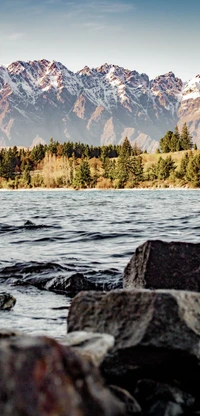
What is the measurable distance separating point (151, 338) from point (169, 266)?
10.5 feet

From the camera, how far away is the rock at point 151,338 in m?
4.45

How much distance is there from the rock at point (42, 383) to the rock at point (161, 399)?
1325 millimetres

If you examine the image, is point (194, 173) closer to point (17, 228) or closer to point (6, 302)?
point (17, 228)

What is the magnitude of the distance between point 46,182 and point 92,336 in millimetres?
191506

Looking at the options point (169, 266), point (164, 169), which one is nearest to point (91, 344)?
point (169, 266)

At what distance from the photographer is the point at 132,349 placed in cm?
443

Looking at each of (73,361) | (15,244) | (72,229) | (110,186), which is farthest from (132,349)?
(110,186)

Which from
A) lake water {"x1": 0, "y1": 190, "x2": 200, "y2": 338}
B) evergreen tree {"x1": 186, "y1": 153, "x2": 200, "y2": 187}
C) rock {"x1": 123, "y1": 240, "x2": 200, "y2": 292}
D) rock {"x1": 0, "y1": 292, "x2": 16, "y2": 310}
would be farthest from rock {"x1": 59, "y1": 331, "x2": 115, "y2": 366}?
evergreen tree {"x1": 186, "y1": 153, "x2": 200, "y2": 187}

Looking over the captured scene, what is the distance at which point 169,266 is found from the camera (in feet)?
24.9

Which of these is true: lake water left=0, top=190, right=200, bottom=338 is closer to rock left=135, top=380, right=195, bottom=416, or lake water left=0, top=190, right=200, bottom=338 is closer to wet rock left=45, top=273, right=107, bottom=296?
wet rock left=45, top=273, right=107, bottom=296

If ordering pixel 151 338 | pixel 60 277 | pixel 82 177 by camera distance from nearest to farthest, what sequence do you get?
1. pixel 151 338
2. pixel 60 277
3. pixel 82 177

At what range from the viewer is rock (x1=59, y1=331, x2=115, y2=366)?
352cm

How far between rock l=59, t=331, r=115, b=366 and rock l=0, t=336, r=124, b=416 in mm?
646

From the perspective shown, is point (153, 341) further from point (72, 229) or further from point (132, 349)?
point (72, 229)
